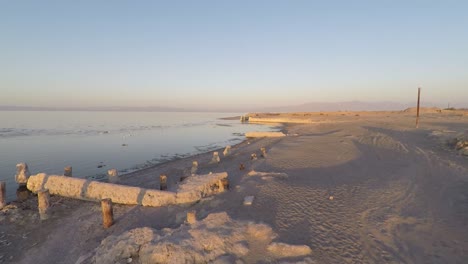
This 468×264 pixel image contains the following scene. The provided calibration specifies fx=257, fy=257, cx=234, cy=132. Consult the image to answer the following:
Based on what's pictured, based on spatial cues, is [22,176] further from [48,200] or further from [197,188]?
[197,188]

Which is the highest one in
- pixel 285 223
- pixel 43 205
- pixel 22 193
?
pixel 285 223

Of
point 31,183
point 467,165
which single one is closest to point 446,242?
point 467,165

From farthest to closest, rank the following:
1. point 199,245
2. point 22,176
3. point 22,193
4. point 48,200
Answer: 1. point 22,176
2. point 22,193
3. point 48,200
4. point 199,245

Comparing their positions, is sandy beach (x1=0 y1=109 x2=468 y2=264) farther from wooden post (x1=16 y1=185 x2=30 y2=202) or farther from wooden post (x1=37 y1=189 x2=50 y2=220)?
wooden post (x1=16 y1=185 x2=30 y2=202)

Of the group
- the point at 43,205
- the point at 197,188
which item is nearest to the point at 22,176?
the point at 43,205

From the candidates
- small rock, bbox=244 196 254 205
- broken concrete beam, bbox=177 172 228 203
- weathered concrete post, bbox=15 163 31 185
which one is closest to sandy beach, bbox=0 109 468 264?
small rock, bbox=244 196 254 205

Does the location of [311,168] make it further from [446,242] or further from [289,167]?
[446,242]

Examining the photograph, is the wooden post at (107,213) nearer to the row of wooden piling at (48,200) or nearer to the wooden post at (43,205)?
the row of wooden piling at (48,200)

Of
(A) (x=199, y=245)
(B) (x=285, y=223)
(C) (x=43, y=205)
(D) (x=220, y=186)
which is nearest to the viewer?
(A) (x=199, y=245)
